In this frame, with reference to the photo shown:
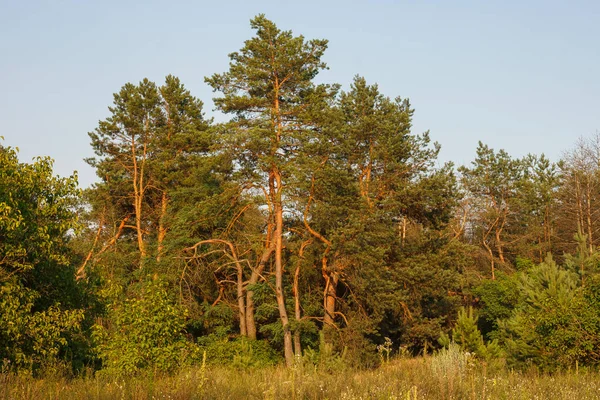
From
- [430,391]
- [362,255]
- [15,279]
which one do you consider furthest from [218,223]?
[430,391]

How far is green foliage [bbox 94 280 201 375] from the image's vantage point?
555 inches

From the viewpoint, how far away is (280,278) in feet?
100

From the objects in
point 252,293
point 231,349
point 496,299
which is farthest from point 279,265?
point 496,299

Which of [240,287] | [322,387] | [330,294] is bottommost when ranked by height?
[322,387]

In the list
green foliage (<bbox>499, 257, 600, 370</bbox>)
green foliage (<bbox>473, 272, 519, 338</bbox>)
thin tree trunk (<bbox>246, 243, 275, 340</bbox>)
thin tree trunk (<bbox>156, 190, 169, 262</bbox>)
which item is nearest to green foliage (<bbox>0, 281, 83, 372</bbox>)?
green foliage (<bbox>499, 257, 600, 370</bbox>)

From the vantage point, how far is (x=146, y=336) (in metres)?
14.5

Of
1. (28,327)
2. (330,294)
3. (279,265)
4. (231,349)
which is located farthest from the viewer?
(330,294)

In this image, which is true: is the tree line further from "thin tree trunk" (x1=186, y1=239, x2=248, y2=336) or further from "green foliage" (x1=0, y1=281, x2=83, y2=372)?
"green foliage" (x1=0, y1=281, x2=83, y2=372)

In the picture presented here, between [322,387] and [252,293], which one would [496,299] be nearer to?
[252,293]

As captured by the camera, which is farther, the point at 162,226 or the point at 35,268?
the point at 162,226

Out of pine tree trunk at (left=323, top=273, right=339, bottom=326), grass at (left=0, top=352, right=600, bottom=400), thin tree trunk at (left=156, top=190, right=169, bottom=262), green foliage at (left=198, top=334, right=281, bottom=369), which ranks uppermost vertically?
thin tree trunk at (left=156, top=190, right=169, bottom=262)

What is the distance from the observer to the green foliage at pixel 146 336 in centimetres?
1409

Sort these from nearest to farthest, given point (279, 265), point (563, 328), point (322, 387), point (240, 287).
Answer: point (322, 387), point (563, 328), point (279, 265), point (240, 287)

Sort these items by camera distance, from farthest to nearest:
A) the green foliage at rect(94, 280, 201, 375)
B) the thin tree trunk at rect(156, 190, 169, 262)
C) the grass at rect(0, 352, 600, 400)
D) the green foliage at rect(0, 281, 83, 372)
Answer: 1. the thin tree trunk at rect(156, 190, 169, 262)
2. the green foliage at rect(94, 280, 201, 375)
3. the green foliage at rect(0, 281, 83, 372)
4. the grass at rect(0, 352, 600, 400)
